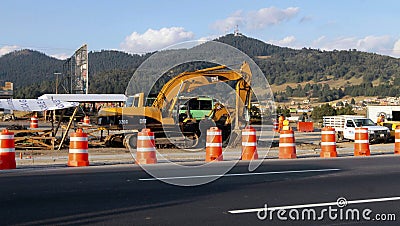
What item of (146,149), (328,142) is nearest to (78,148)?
(146,149)

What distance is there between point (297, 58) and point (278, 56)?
24064 mm

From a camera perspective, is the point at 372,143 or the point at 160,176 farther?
the point at 372,143

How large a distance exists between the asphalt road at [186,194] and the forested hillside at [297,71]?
74.9m

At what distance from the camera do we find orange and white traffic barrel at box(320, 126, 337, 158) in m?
18.4

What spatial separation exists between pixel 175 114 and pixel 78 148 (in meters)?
8.82

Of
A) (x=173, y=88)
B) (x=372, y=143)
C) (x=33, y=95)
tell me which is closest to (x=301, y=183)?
(x=173, y=88)

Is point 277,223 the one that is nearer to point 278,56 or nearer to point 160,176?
point 160,176

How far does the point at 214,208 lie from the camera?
363 inches

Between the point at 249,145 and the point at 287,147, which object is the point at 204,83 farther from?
the point at 249,145

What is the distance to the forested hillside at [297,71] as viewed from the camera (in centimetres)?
10912

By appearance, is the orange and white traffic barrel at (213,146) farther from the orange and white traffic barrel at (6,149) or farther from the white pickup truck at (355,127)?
the white pickup truck at (355,127)

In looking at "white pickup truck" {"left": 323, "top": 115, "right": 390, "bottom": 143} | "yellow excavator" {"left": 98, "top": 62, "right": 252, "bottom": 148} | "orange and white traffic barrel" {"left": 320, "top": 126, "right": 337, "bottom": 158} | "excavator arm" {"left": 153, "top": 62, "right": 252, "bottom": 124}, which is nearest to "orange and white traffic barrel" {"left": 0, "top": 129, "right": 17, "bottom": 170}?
"yellow excavator" {"left": 98, "top": 62, "right": 252, "bottom": 148}

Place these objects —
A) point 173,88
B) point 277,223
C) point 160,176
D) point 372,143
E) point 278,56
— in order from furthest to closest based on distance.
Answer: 1. point 278,56
2. point 372,143
3. point 173,88
4. point 160,176
5. point 277,223

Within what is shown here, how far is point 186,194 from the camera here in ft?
34.7
